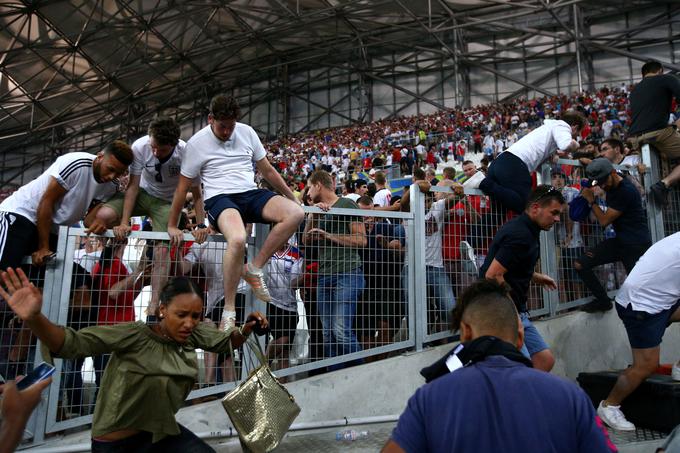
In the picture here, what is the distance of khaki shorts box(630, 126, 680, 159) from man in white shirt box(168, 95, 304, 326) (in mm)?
4290

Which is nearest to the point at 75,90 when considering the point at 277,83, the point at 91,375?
the point at 277,83

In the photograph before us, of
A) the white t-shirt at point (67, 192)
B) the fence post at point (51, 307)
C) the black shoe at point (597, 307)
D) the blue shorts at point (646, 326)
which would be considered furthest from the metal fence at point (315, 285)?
the blue shorts at point (646, 326)

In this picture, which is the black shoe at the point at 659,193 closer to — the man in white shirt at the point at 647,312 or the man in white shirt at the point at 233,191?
the man in white shirt at the point at 647,312

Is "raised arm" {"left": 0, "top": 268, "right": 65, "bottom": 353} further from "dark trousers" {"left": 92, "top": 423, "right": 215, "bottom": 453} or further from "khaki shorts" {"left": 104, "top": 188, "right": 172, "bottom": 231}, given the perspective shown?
"khaki shorts" {"left": 104, "top": 188, "right": 172, "bottom": 231}

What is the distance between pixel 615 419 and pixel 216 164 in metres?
3.47

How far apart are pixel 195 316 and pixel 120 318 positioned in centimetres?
133

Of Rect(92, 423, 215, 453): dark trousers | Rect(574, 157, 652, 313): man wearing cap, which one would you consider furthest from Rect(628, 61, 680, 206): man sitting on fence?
Rect(92, 423, 215, 453): dark trousers

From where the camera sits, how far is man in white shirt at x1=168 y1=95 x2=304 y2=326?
411 centimetres

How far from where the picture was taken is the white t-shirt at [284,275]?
4426mm

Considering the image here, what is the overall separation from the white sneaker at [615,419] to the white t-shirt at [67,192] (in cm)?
408

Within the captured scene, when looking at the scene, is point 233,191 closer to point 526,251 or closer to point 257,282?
point 257,282

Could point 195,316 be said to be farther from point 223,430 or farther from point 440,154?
→ point 440,154

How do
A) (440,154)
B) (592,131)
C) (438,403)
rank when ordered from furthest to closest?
(440,154) < (592,131) < (438,403)

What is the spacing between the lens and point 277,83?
34.9 meters
